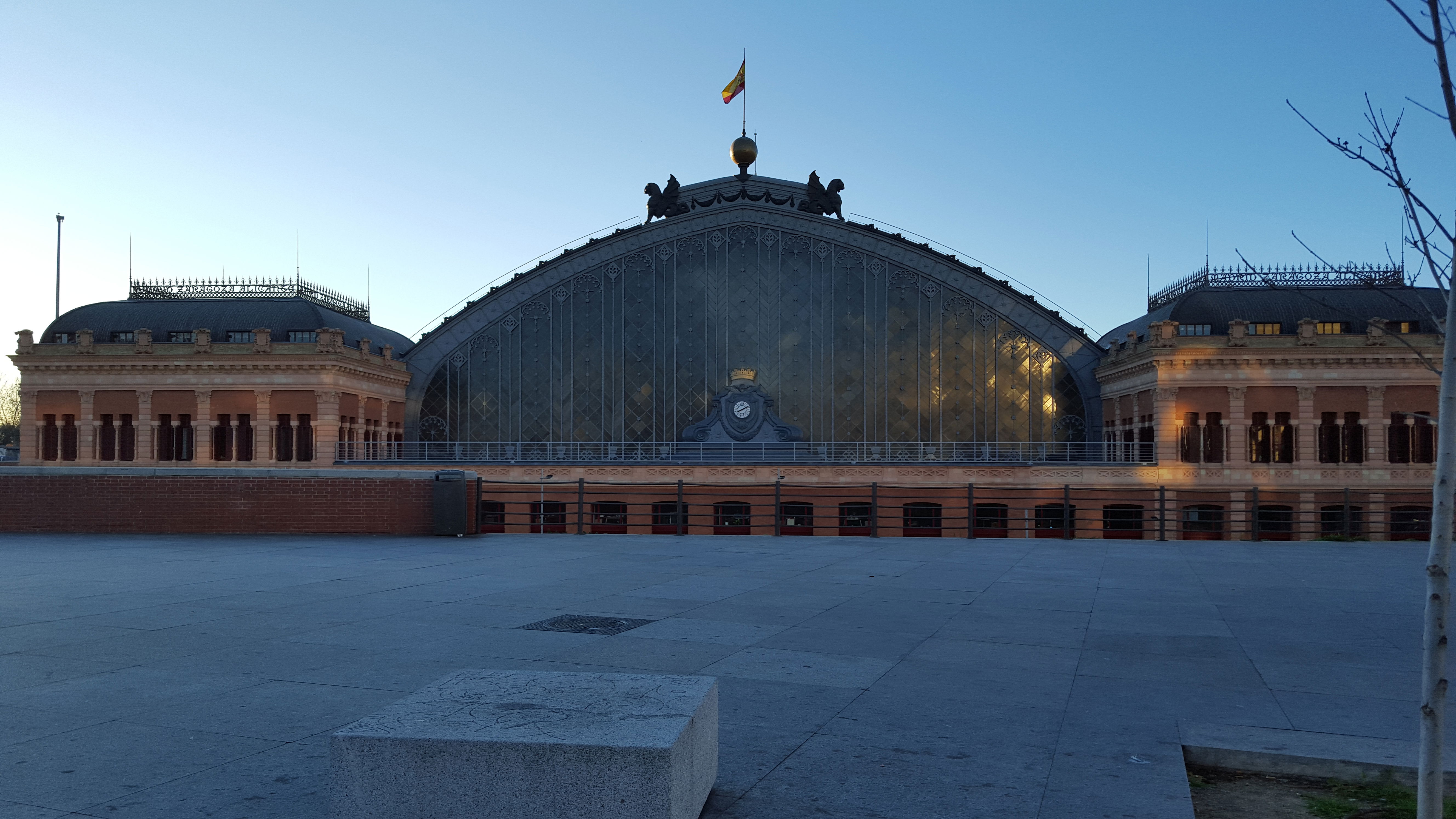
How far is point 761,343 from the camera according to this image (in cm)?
5350

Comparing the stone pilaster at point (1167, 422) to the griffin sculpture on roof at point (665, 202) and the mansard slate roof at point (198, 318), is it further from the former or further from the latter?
the mansard slate roof at point (198, 318)

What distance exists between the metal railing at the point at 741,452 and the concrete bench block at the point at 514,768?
41.8 m

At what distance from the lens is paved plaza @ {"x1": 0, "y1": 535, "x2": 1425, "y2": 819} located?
6.29 m

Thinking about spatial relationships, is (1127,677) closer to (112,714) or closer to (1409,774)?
(1409,774)

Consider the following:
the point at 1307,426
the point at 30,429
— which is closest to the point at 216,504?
the point at 30,429

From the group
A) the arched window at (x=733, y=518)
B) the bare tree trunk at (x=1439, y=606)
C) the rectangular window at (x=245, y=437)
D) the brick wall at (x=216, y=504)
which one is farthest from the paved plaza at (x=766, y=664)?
the rectangular window at (x=245, y=437)

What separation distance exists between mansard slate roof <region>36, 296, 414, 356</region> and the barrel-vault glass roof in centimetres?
613

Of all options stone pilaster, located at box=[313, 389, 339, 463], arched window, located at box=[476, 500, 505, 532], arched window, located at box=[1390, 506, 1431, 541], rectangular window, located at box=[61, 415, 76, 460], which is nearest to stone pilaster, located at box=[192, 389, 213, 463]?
stone pilaster, located at box=[313, 389, 339, 463]

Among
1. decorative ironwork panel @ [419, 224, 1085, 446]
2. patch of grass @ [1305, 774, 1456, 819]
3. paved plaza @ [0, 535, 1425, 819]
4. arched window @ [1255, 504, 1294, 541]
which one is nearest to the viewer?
patch of grass @ [1305, 774, 1456, 819]

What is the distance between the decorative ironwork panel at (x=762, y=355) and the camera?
52.5 metres

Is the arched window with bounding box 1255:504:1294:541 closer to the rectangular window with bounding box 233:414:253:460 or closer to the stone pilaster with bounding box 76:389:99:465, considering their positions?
the rectangular window with bounding box 233:414:253:460

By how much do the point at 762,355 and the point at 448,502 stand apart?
30.2 meters

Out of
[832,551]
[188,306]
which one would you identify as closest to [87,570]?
[832,551]

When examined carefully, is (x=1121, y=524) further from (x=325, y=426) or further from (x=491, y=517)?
(x=325, y=426)
